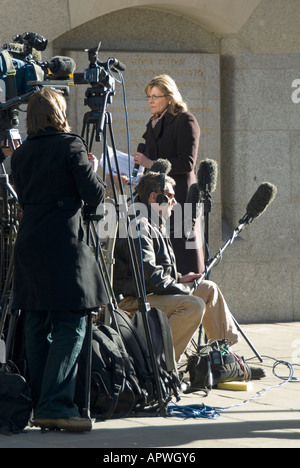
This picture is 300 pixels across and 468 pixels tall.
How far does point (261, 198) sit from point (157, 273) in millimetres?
1307

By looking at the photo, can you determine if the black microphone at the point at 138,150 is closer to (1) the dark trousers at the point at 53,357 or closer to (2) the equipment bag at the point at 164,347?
(2) the equipment bag at the point at 164,347

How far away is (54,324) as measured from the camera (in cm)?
511

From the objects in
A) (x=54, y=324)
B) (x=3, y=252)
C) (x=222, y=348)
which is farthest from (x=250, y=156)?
(x=54, y=324)

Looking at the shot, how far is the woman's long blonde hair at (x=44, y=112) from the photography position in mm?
5109

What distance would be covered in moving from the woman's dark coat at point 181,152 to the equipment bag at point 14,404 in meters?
2.48

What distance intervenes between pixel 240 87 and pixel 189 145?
2.92 metres

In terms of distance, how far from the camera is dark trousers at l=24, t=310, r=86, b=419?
16.3ft

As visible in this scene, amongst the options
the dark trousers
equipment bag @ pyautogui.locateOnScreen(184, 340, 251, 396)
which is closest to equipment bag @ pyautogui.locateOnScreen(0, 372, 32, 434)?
the dark trousers

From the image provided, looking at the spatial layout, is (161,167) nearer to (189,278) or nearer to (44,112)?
(189,278)

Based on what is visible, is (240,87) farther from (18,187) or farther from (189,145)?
(18,187)

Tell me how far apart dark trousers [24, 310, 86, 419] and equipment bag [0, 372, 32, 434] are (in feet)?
0.20

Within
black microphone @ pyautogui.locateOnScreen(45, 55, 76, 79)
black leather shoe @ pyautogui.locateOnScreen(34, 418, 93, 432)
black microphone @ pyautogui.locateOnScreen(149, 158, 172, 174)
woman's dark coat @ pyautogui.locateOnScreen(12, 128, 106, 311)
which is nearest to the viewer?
black leather shoe @ pyautogui.locateOnScreen(34, 418, 93, 432)

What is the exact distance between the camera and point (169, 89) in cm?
734

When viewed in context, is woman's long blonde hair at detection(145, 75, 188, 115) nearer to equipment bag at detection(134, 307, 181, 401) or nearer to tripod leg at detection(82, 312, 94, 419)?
equipment bag at detection(134, 307, 181, 401)
